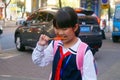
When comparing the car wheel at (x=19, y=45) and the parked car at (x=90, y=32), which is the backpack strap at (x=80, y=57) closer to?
the parked car at (x=90, y=32)

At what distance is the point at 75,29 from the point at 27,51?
1231 cm

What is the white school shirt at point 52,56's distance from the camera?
9.35 feet

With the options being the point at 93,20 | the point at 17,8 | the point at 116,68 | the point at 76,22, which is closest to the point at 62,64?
the point at 76,22

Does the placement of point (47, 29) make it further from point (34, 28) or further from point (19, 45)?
point (19, 45)

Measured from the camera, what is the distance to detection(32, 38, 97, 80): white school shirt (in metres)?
2.85

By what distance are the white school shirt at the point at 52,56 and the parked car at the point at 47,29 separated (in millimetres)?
9178

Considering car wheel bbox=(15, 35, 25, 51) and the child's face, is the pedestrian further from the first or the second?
car wheel bbox=(15, 35, 25, 51)

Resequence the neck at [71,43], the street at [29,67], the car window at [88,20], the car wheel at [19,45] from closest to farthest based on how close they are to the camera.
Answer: the neck at [71,43] < the street at [29,67] < the car window at [88,20] < the car wheel at [19,45]

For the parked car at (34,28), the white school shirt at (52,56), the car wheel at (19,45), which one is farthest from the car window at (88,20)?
the white school shirt at (52,56)

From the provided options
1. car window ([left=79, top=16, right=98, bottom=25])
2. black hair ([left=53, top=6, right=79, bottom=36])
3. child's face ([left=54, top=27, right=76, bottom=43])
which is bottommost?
car window ([left=79, top=16, right=98, bottom=25])

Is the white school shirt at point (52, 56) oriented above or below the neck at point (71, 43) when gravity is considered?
below

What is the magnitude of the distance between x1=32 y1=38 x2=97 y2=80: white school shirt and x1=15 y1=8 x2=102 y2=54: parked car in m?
9.18

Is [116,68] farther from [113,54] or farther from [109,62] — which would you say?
[113,54]

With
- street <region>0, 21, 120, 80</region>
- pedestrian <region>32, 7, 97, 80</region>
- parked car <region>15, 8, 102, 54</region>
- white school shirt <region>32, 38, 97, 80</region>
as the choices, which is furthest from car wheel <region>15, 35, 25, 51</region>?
pedestrian <region>32, 7, 97, 80</region>
